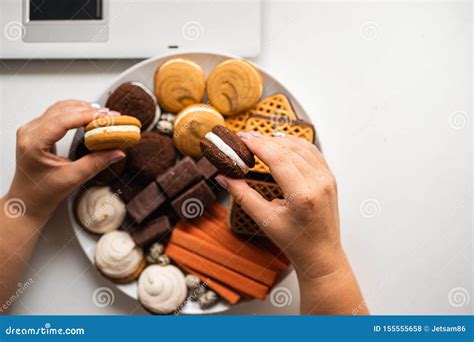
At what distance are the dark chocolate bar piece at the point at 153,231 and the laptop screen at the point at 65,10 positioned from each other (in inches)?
17.8

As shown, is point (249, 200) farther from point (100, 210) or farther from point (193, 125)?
point (100, 210)

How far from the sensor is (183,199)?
3.36ft

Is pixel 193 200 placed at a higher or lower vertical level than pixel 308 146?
lower

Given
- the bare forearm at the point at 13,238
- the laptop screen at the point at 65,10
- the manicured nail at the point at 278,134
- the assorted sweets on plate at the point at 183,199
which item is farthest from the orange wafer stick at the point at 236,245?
the laptop screen at the point at 65,10

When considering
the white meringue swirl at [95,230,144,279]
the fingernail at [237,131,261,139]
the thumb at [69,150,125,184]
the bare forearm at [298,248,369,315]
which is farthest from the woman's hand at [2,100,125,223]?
the bare forearm at [298,248,369,315]

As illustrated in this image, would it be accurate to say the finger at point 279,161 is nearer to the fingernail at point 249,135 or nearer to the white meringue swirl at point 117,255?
the fingernail at point 249,135

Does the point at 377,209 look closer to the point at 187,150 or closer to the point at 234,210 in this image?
the point at 234,210

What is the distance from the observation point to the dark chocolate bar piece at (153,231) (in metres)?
1.04

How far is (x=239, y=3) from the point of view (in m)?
1.11

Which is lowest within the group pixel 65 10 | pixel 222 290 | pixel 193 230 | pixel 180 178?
pixel 222 290

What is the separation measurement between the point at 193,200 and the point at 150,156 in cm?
12

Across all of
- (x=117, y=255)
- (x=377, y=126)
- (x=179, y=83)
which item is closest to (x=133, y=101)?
(x=179, y=83)

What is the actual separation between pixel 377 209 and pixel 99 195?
0.58m

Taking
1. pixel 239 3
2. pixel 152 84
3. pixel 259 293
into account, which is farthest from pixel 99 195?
pixel 239 3
